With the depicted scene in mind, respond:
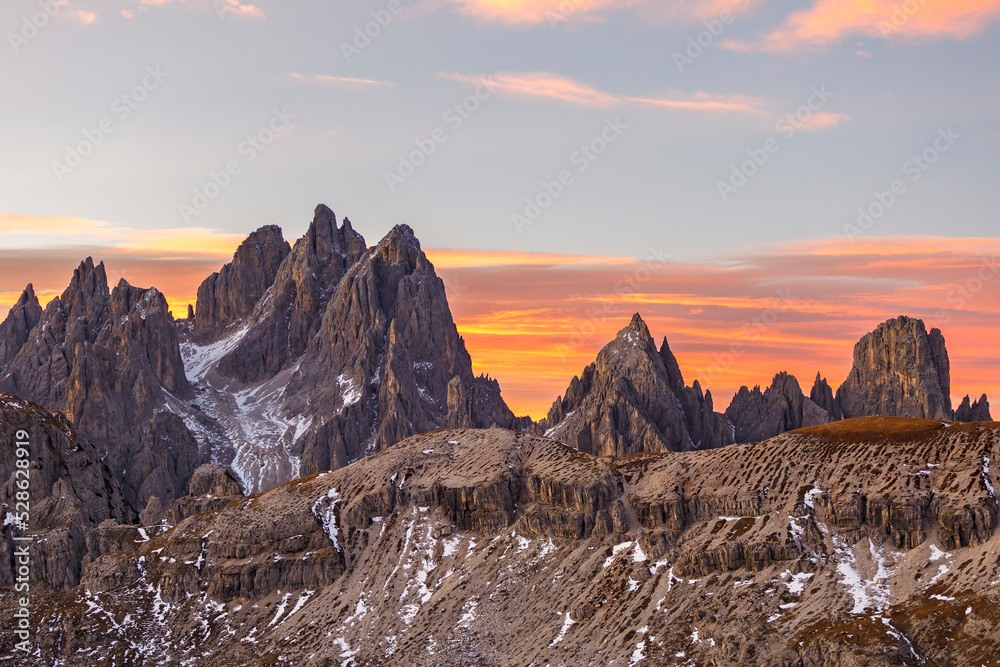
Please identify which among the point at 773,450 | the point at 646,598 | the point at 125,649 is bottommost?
the point at 125,649

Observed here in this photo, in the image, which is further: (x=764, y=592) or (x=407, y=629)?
(x=407, y=629)

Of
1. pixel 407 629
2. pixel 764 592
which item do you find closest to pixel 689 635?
pixel 764 592

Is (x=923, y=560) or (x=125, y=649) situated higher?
(x=923, y=560)

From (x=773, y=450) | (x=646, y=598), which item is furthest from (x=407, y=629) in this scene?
(x=773, y=450)

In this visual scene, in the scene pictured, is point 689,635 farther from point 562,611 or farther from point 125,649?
point 125,649

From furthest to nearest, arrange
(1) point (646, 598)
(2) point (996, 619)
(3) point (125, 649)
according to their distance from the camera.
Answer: (3) point (125, 649)
(1) point (646, 598)
(2) point (996, 619)

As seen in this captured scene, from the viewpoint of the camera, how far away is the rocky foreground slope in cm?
13812

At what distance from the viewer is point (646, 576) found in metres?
165

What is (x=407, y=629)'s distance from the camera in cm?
17450

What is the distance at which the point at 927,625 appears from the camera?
420ft

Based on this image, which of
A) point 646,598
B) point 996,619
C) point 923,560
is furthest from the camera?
point 646,598

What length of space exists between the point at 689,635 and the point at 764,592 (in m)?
12.3

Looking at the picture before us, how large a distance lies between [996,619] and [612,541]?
221 ft

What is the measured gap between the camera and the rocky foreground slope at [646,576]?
453ft
